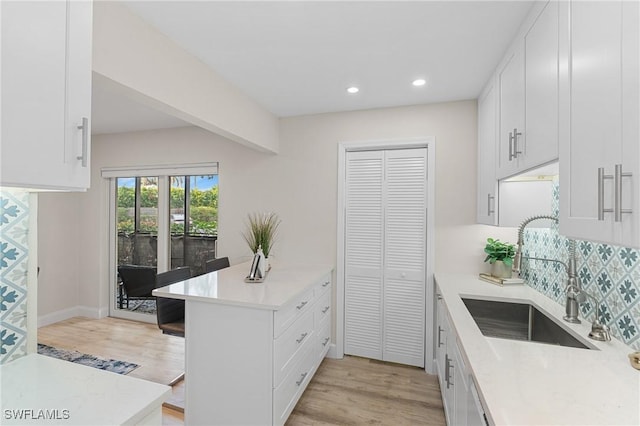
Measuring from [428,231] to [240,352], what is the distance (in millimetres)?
1907

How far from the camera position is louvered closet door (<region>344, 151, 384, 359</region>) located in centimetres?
291

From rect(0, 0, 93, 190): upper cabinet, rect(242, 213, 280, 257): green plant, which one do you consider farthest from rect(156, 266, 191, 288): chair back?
rect(0, 0, 93, 190): upper cabinet

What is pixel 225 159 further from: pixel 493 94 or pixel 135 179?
pixel 493 94

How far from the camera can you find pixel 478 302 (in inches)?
81.5

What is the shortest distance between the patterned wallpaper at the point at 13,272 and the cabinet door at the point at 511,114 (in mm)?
2223

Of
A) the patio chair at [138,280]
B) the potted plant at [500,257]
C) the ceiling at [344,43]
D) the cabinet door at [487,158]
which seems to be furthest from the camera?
the patio chair at [138,280]

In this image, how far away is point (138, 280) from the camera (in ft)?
13.0

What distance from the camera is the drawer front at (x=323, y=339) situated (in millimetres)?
2639

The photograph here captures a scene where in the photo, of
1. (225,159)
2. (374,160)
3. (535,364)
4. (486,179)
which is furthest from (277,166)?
(535,364)

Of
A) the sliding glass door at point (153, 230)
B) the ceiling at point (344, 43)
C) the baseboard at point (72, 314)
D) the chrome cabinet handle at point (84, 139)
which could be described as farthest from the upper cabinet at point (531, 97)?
the baseboard at point (72, 314)

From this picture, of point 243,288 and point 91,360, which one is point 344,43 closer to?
point 243,288

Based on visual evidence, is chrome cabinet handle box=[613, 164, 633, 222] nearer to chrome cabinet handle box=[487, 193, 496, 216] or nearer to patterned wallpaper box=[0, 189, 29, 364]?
chrome cabinet handle box=[487, 193, 496, 216]

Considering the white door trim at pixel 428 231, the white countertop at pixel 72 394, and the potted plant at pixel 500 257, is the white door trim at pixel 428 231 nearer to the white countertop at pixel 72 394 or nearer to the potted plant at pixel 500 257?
the potted plant at pixel 500 257

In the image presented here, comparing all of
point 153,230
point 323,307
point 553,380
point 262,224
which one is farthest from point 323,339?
point 153,230
